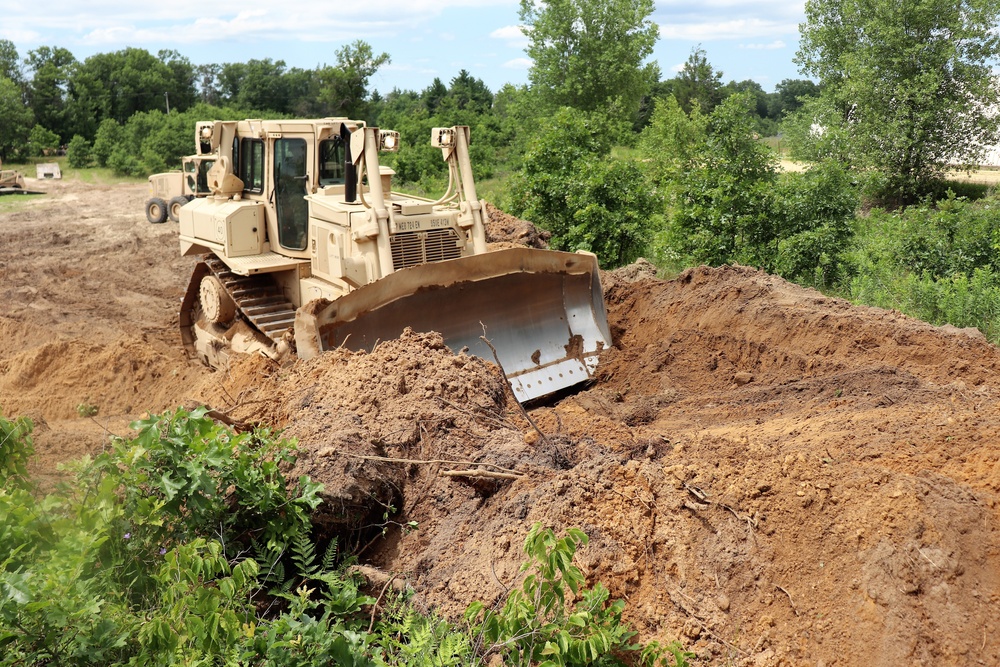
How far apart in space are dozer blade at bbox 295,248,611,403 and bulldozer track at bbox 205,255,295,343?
131 centimetres

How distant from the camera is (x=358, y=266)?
816 centimetres

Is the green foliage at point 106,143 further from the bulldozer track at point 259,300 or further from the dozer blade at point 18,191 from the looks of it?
the bulldozer track at point 259,300

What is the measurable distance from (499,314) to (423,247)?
1.03 m

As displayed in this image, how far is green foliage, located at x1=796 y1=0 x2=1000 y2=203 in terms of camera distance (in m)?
22.0

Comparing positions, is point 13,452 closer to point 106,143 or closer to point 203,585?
point 203,585

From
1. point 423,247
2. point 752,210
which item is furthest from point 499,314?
point 752,210

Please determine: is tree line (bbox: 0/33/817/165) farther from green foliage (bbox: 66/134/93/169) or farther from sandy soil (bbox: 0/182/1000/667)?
sandy soil (bbox: 0/182/1000/667)

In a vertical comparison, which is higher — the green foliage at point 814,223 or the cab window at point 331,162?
the cab window at point 331,162

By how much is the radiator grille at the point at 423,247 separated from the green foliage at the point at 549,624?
189 inches

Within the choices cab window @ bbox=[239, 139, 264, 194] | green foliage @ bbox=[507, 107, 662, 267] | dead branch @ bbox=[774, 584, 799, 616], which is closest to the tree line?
green foliage @ bbox=[507, 107, 662, 267]

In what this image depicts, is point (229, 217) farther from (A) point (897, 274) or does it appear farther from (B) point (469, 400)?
(A) point (897, 274)

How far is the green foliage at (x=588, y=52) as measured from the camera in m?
32.6

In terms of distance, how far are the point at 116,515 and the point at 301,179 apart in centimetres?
565

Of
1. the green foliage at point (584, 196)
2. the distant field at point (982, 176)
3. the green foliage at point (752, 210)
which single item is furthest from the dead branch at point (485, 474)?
the distant field at point (982, 176)
